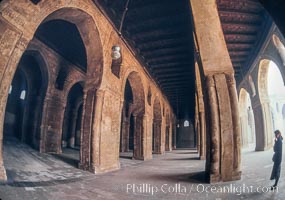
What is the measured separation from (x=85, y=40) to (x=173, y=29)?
3463mm

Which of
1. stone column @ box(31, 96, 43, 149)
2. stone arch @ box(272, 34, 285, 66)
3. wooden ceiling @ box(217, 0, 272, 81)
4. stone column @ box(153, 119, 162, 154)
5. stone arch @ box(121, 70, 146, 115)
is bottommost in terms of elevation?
stone column @ box(153, 119, 162, 154)

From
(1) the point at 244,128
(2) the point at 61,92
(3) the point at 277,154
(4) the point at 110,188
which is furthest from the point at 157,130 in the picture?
(3) the point at 277,154

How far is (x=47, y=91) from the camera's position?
9016mm

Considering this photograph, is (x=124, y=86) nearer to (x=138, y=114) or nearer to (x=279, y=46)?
(x=138, y=114)

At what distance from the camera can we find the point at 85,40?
6.56 meters

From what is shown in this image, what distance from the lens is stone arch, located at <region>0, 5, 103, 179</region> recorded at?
3.74 metres

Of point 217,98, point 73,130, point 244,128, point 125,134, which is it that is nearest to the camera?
point 217,98

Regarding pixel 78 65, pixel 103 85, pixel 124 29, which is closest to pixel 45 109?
pixel 78 65

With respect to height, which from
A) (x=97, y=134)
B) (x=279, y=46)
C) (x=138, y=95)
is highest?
(x=279, y=46)

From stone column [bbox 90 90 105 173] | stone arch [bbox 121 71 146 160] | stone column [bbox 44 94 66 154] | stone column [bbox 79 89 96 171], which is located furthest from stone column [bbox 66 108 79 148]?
stone column [bbox 90 90 105 173]

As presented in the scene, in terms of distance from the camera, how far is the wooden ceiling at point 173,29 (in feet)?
21.7

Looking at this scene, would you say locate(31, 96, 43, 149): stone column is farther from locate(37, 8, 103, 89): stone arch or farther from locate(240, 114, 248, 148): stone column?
locate(240, 114, 248, 148): stone column

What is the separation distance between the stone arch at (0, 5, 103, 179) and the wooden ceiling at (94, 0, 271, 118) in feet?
2.63

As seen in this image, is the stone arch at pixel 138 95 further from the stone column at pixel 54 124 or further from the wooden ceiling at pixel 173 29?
the stone column at pixel 54 124
